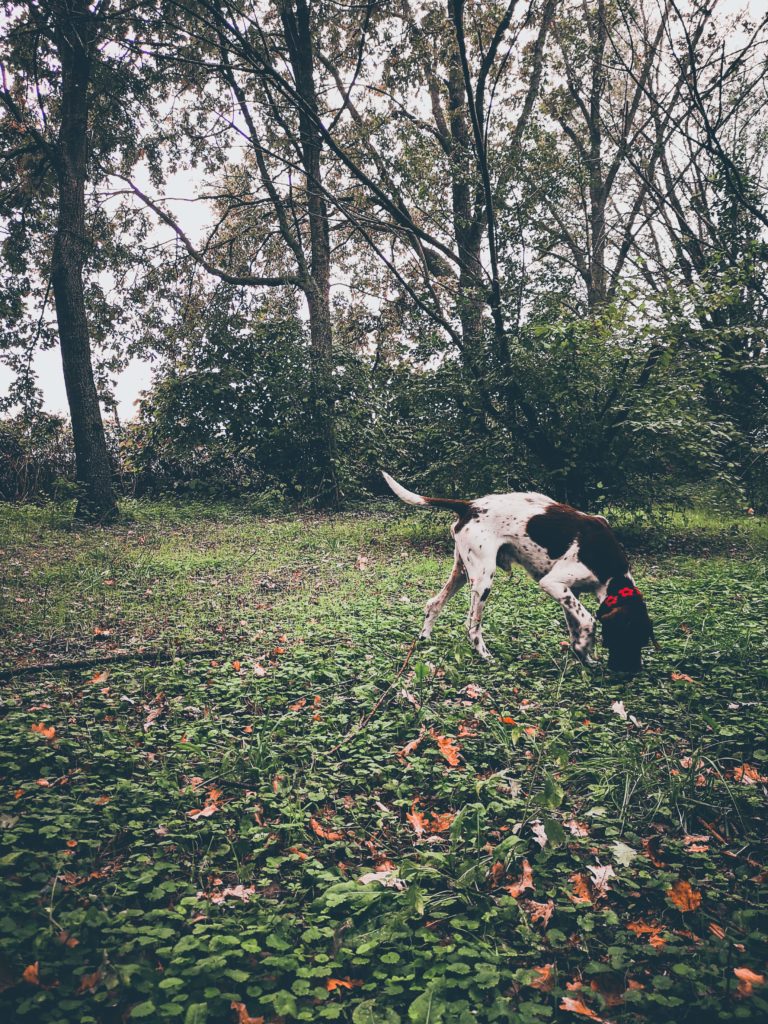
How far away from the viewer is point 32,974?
204 centimetres

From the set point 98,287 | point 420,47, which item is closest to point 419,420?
point 420,47

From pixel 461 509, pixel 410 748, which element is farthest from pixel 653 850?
pixel 461 509

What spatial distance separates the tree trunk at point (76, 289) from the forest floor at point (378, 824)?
7.22m

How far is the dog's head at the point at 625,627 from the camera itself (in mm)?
4707

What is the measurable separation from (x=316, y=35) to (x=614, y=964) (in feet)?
62.9

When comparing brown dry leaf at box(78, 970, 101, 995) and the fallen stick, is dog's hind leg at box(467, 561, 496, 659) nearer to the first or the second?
the fallen stick

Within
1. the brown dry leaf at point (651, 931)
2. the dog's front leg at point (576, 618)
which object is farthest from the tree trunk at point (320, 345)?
the brown dry leaf at point (651, 931)

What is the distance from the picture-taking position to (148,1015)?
6.37 ft

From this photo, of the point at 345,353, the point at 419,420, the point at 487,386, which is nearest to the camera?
the point at 487,386

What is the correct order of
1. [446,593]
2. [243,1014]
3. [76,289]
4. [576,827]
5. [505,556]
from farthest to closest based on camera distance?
[76,289] → [446,593] → [505,556] → [576,827] → [243,1014]

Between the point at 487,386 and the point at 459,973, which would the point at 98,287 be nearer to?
the point at 487,386

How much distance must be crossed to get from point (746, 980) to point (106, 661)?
4731 millimetres

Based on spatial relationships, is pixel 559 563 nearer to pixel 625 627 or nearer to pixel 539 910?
pixel 625 627

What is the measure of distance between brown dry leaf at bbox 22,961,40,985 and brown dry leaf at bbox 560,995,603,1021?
5.66 ft
